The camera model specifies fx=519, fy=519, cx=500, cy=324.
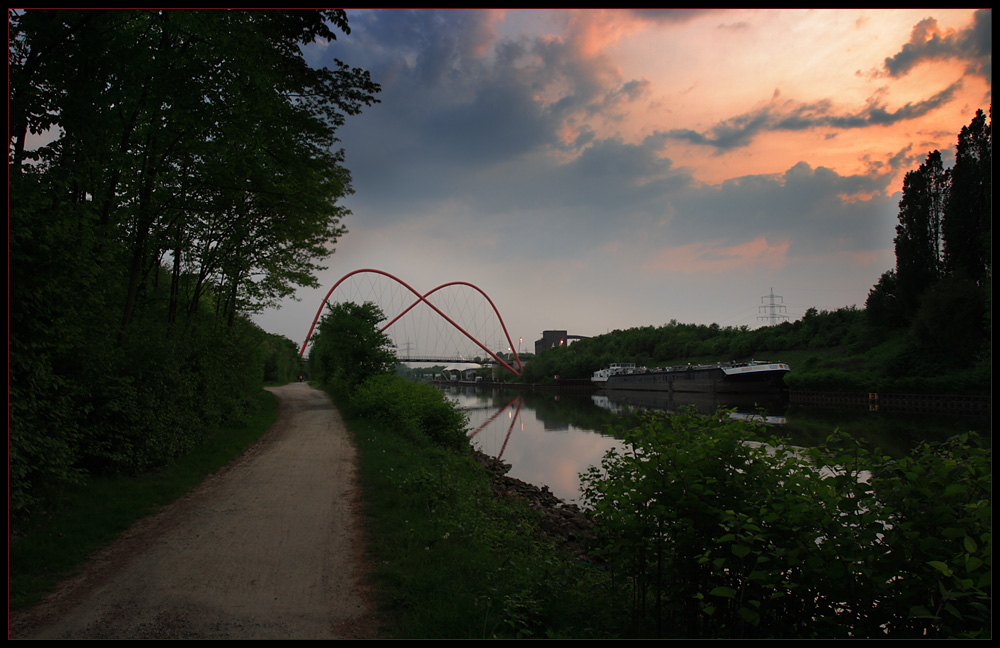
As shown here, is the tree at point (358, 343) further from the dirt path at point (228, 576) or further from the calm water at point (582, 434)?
the dirt path at point (228, 576)

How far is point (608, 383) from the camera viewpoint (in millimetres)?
76938

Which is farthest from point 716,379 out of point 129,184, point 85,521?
point 85,521

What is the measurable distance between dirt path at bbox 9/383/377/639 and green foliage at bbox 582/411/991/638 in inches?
90.3

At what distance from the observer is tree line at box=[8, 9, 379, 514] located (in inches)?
222

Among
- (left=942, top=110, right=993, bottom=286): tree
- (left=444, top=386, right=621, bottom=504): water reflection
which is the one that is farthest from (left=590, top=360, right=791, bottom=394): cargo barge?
(left=444, top=386, right=621, bottom=504): water reflection

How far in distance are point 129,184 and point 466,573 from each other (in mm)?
9567

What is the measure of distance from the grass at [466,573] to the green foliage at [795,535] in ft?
1.87

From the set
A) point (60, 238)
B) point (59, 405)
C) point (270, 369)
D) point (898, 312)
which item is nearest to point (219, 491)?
point (59, 405)

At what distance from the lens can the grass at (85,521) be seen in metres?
4.53

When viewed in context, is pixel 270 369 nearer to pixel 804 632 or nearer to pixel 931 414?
pixel 931 414

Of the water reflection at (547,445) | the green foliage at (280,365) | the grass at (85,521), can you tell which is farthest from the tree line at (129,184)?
the green foliage at (280,365)

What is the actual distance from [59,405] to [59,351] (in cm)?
65

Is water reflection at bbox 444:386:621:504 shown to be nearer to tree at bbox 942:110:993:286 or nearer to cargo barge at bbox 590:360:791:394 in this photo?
tree at bbox 942:110:993:286

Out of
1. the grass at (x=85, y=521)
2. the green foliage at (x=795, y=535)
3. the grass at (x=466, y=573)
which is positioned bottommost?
the grass at (x=466, y=573)
